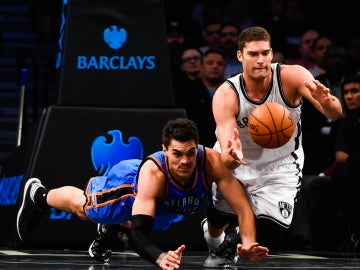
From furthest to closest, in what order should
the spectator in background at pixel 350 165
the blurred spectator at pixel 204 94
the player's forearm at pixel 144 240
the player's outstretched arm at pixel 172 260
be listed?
the blurred spectator at pixel 204 94
the spectator in background at pixel 350 165
the player's forearm at pixel 144 240
the player's outstretched arm at pixel 172 260

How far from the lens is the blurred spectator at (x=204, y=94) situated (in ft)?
31.9

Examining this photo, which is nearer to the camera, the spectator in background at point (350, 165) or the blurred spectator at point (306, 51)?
the spectator in background at point (350, 165)

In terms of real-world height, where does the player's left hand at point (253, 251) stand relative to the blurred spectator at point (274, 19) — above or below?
below

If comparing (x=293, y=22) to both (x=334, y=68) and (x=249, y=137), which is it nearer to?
(x=334, y=68)

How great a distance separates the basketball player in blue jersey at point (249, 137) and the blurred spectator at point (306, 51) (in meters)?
4.21

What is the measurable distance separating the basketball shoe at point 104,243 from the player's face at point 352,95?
9.91 feet

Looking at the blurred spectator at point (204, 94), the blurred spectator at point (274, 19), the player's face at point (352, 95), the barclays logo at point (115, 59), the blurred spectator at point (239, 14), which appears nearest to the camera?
the barclays logo at point (115, 59)

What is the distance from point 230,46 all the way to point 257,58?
14.4ft

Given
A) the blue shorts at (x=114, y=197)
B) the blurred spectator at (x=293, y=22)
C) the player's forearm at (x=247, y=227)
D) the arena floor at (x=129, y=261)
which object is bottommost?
the arena floor at (x=129, y=261)

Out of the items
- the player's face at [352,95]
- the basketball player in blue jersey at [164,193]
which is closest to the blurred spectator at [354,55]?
the player's face at [352,95]

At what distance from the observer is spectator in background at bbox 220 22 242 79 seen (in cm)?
1090

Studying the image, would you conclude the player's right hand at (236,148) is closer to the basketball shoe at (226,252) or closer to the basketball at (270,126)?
the basketball at (270,126)

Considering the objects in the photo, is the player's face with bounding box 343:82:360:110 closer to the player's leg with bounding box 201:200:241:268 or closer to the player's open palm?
the player's leg with bounding box 201:200:241:268

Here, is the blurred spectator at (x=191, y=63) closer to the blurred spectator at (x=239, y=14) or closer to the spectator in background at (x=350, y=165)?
the blurred spectator at (x=239, y=14)
